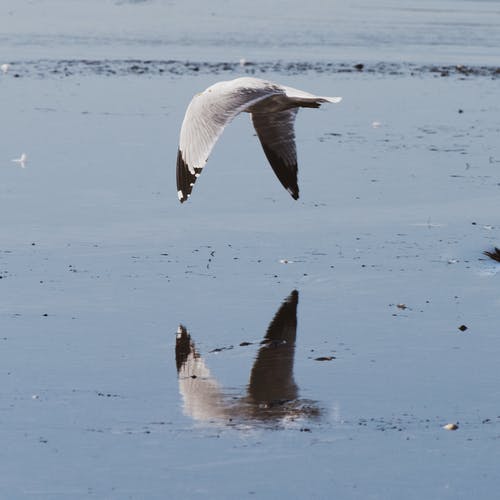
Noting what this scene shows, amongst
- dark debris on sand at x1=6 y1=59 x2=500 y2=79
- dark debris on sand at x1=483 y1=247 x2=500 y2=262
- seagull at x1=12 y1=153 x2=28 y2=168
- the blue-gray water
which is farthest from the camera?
dark debris on sand at x1=6 y1=59 x2=500 y2=79

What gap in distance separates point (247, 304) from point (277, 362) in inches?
55.8

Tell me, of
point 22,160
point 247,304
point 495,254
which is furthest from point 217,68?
point 247,304

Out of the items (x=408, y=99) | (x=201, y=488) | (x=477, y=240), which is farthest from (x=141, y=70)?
(x=201, y=488)

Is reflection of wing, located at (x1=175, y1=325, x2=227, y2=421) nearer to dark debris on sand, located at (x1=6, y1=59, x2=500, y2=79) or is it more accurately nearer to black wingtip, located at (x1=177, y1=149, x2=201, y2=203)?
black wingtip, located at (x1=177, y1=149, x2=201, y2=203)

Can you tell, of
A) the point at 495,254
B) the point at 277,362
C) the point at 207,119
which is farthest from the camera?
the point at 495,254

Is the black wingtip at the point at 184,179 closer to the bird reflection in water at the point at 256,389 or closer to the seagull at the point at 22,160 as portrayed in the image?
the bird reflection in water at the point at 256,389

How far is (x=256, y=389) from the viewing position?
8.11m

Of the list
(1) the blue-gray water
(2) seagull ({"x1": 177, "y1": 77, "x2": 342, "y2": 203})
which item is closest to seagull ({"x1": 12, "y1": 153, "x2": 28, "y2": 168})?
(1) the blue-gray water

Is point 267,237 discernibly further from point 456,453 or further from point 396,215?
point 456,453

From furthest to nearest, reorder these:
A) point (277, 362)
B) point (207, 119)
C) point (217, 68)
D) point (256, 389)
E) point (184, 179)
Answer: point (217, 68), point (207, 119), point (184, 179), point (277, 362), point (256, 389)

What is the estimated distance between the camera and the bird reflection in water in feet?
24.9

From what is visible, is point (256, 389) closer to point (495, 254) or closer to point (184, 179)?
point (184, 179)

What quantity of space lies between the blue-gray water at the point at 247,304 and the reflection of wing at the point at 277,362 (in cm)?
3

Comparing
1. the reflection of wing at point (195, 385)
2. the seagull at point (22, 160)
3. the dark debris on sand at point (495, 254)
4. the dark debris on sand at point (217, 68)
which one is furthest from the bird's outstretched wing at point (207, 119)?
the dark debris on sand at point (217, 68)
